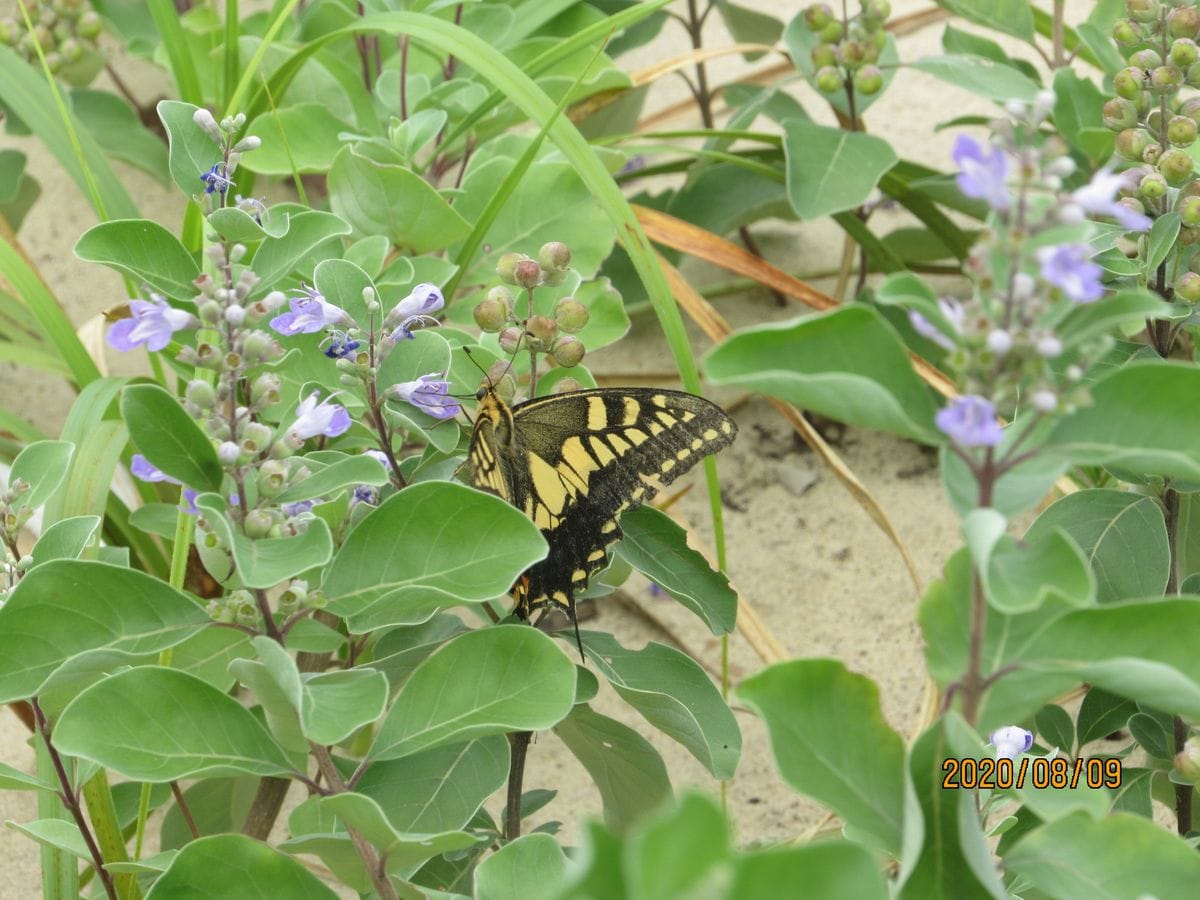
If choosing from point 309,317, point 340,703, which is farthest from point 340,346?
point 340,703

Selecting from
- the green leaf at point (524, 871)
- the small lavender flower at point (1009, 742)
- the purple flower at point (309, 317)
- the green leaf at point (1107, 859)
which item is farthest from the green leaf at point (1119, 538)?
the purple flower at point (309, 317)

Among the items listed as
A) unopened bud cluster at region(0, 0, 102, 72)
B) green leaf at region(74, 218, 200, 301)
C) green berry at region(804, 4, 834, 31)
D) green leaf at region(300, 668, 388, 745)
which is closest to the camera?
green leaf at region(300, 668, 388, 745)

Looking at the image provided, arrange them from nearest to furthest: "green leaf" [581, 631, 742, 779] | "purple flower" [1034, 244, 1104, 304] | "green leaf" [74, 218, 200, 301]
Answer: "purple flower" [1034, 244, 1104, 304], "green leaf" [74, 218, 200, 301], "green leaf" [581, 631, 742, 779]

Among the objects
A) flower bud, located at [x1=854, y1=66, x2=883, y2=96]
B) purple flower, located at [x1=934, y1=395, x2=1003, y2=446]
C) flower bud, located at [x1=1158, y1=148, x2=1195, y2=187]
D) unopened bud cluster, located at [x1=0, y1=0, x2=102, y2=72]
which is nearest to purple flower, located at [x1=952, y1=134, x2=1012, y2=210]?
purple flower, located at [x1=934, y1=395, x2=1003, y2=446]

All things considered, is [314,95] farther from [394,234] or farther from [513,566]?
[513,566]

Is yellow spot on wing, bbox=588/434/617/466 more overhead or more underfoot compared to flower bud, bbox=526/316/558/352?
more underfoot

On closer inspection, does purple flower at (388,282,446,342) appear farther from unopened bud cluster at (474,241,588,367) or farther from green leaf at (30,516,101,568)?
green leaf at (30,516,101,568)

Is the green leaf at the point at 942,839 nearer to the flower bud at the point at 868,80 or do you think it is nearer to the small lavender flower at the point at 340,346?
the small lavender flower at the point at 340,346
